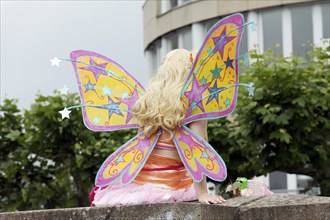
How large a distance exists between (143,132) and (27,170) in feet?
30.4

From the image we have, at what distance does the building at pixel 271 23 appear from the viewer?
26.8 m

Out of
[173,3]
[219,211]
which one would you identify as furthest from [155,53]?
[219,211]

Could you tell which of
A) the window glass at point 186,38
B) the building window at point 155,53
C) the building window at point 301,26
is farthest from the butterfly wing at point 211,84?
the building window at point 155,53

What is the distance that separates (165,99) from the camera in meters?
5.53

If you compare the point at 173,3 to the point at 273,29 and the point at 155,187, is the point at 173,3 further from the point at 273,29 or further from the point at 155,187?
the point at 155,187

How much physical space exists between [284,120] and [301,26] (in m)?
15.7

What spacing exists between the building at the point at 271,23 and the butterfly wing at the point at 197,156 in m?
19.9

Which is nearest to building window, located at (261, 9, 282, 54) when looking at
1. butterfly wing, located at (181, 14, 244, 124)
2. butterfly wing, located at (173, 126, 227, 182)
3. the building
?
the building

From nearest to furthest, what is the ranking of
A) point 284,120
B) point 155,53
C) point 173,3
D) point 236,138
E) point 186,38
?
point 284,120, point 236,138, point 186,38, point 173,3, point 155,53

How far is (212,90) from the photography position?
5.50 meters

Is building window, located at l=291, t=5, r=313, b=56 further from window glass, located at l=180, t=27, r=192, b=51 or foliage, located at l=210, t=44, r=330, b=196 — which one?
foliage, located at l=210, t=44, r=330, b=196

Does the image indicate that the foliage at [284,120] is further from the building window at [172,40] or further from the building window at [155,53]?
the building window at [155,53]

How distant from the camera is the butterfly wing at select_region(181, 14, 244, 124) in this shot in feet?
17.8

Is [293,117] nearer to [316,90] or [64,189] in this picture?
[316,90]
